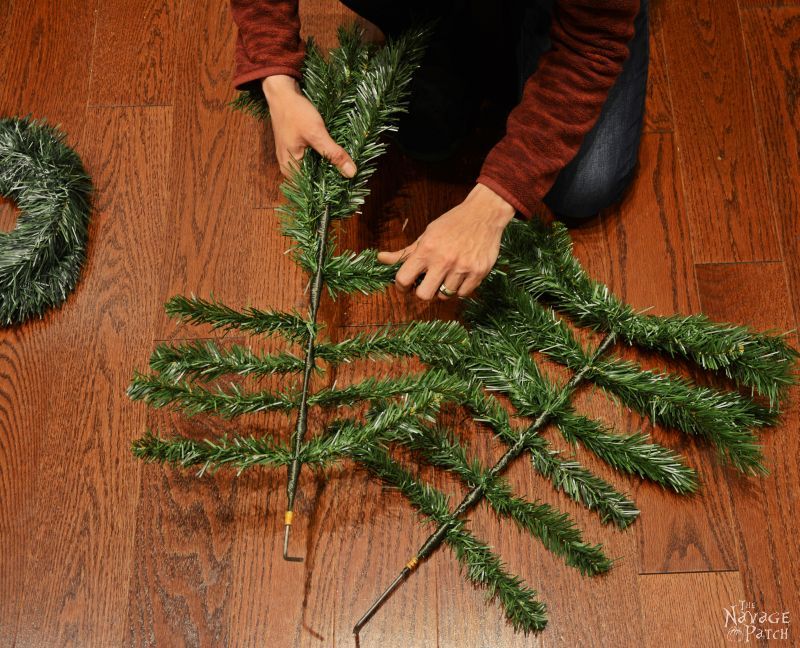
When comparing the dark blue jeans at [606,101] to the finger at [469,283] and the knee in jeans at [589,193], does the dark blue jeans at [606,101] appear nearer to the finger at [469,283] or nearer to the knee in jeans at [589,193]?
the knee in jeans at [589,193]

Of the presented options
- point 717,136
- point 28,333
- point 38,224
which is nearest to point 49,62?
point 38,224

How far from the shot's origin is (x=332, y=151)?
0.89 metres

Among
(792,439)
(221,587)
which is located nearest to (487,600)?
(221,587)

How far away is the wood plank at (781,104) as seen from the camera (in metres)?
1.15

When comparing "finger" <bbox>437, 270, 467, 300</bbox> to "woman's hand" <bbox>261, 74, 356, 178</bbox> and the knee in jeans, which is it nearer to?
"woman's hand" <bbox>261, 74, 356, 178</bbox>

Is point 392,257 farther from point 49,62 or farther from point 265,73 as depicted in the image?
point 49,62

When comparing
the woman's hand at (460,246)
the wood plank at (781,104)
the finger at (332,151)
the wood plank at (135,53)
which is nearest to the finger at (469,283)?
the woman's hand at (460,246)

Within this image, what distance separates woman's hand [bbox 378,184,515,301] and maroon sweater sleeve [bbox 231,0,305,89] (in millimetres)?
295

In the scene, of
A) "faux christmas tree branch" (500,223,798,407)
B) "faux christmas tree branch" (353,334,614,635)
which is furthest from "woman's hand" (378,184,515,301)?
"faux christmas tree branch" (353,334,614,635)

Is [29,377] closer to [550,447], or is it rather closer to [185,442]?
[185,442]

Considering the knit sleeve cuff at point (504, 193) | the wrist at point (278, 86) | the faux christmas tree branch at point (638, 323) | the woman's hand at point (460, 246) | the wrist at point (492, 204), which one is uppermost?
the wrist at point (278, 86)

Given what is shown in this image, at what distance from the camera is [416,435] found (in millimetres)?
969

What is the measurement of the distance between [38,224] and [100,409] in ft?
1.01

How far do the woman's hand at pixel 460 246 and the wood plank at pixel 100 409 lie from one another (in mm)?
496
